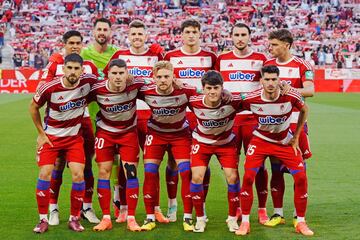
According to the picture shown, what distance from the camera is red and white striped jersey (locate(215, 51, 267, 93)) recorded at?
30.2 ft

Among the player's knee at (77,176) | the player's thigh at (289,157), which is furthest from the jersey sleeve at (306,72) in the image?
the player's knee at (77,176)

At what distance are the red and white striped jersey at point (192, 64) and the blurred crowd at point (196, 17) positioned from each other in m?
31.0

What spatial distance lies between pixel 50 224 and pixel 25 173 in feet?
13.0

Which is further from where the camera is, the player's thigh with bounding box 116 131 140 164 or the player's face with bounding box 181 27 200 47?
the player's face with bounding box 181 27 200 47

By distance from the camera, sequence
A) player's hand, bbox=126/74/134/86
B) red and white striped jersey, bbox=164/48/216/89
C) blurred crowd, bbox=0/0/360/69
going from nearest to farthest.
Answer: player's hand, bbox=126/74/134/86, red and white striped jersey, bbox=164/48/216/89, blurred crowd, bbox=0/0/360/69

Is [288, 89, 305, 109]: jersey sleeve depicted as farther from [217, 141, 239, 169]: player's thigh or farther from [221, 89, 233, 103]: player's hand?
[217, 141, 239, 169]: player's thigh

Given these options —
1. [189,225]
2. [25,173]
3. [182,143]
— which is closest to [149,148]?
[182,143]

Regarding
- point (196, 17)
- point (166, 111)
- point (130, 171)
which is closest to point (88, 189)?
point (130, 171)

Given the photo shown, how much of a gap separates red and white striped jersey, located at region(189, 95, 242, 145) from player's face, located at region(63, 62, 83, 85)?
1302mm

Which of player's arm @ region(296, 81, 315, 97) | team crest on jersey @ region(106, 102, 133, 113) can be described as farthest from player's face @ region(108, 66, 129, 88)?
player's arm @ region(296, 81, 315, 97)

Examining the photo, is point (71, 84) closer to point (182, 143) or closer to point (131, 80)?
point (131, 80)

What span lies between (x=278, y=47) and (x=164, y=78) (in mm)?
1438

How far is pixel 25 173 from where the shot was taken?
12.6 m

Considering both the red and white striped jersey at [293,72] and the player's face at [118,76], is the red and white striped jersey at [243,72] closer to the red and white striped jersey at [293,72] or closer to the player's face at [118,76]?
the red and white striped jersey at [293,72]
